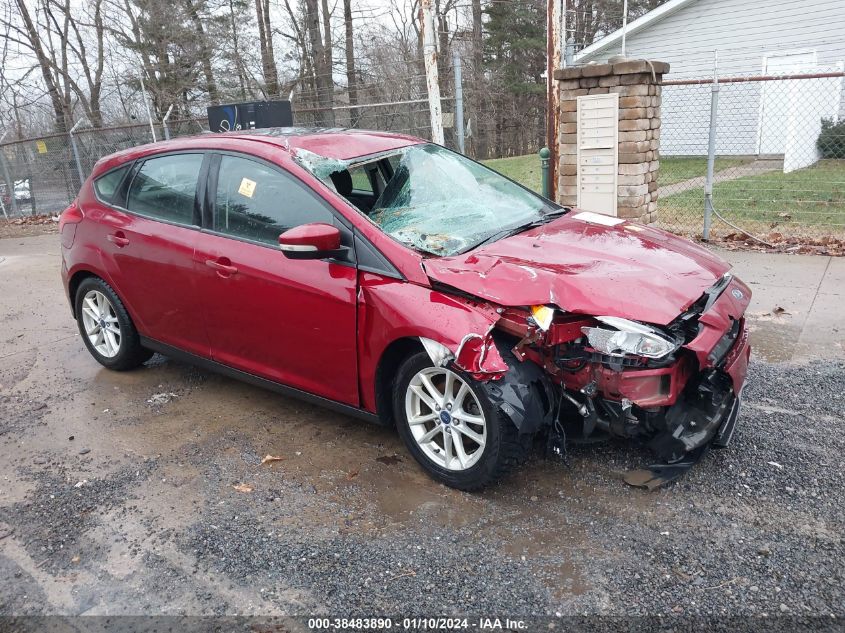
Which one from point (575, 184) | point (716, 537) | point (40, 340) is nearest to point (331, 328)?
point (716, 537)

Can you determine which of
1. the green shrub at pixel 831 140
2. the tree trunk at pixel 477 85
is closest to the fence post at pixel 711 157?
the green shrub at pixel 831 140

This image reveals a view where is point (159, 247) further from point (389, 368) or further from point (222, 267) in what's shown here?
point (389, 368)

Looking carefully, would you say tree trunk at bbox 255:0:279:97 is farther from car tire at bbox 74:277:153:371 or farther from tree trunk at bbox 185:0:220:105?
car tire at bbox 74:277:153:371

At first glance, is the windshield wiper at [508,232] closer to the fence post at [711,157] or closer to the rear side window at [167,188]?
the rear side window at [167,188]

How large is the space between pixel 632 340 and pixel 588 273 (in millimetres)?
395

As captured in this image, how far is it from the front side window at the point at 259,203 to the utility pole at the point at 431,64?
4551mm

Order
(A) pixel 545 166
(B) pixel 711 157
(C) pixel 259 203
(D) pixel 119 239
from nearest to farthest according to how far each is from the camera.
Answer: (C) pixel 259 203 → (D) pixel 119 239 → (B) pixel 711 157 → (A) pixel 545 166

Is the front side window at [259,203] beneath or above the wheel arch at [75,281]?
above

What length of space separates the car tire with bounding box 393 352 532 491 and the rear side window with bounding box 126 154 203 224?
73.1 inches

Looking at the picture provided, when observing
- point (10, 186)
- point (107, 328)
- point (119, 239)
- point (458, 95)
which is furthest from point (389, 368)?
point (10, 186)

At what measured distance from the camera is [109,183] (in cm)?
484

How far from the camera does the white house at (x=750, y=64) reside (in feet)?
48.3

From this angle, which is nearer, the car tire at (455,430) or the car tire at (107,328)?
the car tire at (455,430)

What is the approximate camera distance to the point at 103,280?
15.9ft
